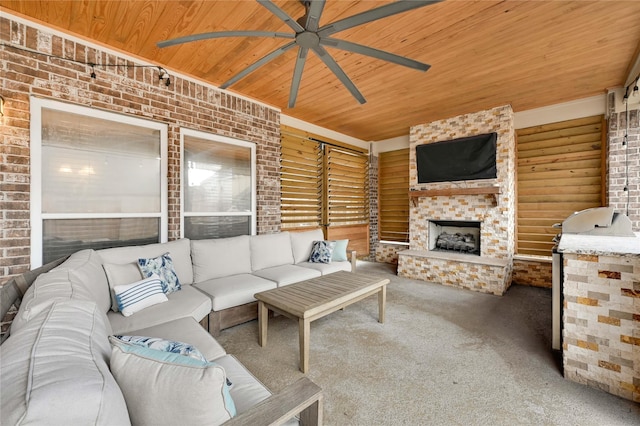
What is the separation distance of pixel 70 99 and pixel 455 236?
5.69 m

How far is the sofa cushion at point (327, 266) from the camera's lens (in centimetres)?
347

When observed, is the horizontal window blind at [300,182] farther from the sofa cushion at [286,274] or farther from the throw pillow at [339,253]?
the sofa cushion at [286,274]

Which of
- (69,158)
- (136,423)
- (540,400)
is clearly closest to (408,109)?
(540,400)

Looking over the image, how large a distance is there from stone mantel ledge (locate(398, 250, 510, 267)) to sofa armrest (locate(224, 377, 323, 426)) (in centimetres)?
383

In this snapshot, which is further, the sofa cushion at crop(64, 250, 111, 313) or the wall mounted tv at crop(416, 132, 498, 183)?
the wall mounted tv at crop(416, 132, 498, 183)

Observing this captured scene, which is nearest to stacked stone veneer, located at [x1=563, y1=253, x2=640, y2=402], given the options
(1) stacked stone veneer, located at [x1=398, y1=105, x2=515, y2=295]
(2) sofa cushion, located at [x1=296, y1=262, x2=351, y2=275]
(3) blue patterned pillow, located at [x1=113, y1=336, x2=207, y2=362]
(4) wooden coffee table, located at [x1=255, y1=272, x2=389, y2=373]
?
(4) wooden coffee table, located at [x1=255, y1=272, x2=389, y2=373]

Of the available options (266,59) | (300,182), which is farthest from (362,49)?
(300,182)

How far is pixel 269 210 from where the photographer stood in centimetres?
423

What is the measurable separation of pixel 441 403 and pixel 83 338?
1.97m

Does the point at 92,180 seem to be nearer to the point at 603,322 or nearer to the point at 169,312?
the point at 169,312

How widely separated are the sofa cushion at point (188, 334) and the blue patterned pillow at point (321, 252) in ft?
6.69

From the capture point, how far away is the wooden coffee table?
81.2 inches

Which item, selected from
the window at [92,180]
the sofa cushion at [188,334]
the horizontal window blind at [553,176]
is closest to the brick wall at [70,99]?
the window at [92,180]

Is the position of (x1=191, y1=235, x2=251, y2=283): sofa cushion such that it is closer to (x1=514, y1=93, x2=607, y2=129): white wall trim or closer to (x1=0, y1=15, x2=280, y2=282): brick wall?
(x1=0, y1=15, x2=280, y2=282): brick wall
